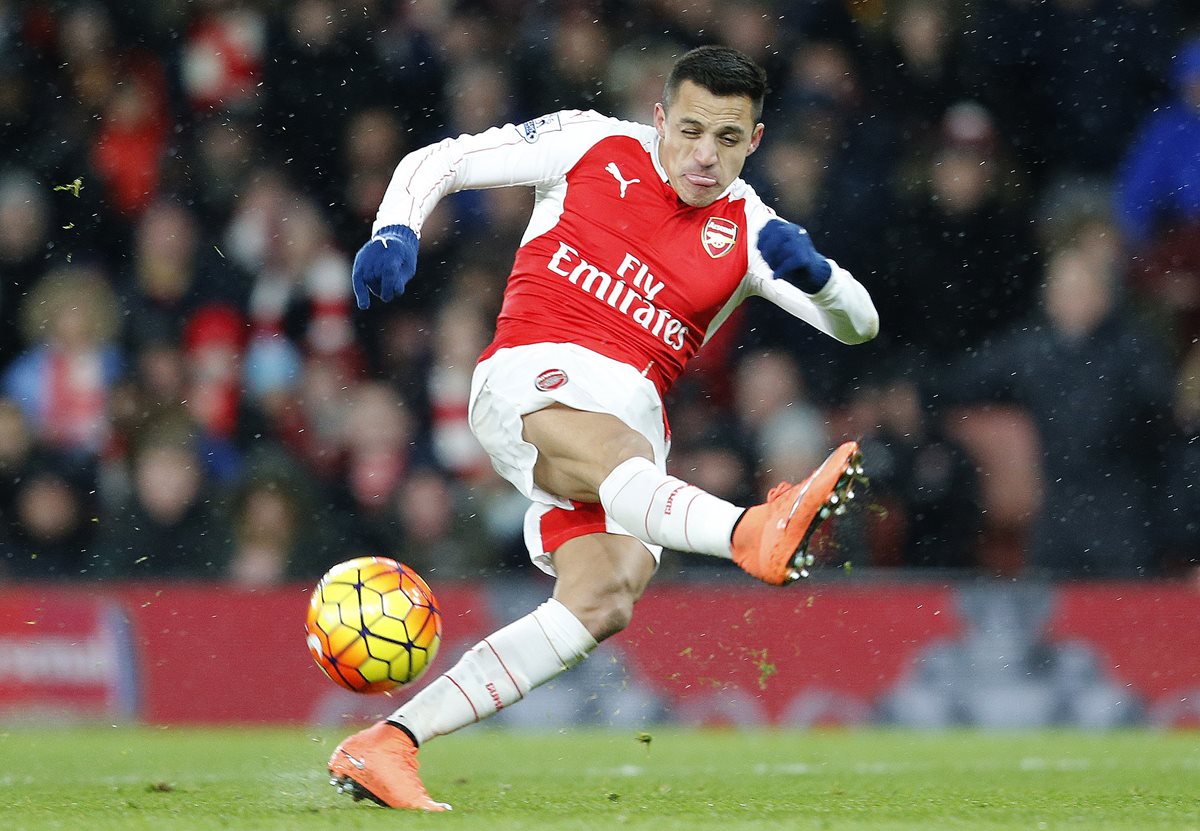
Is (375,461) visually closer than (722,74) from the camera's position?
No

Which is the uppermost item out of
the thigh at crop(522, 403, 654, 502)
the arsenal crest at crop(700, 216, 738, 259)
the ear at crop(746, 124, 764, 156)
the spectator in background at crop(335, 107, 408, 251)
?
the spectator in background at crop(335, 107, 408, 251)

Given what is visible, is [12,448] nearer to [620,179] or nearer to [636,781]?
[636,781]

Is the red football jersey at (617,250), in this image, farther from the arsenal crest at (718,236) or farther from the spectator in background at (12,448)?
the spectator in background at (12,448)

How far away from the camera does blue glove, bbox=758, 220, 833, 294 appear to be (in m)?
4.28

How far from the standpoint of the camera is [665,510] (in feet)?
13.4

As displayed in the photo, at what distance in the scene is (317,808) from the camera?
422 cm

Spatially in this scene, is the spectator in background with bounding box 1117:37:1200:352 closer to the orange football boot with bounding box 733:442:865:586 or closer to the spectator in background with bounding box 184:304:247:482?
the spectator in background with bounding box 184:304:247:482

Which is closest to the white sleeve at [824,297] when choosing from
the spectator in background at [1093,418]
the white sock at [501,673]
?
the white sock at [501,673]

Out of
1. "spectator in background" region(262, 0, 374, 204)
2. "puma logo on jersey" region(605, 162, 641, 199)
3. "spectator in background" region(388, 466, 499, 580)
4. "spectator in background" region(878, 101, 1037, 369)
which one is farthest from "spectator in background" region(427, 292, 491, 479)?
"puma logo on jersey" region(605, 162, 641, 199)

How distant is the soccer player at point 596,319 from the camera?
13.8 ft

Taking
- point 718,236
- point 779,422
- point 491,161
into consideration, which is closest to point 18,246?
point 779,422

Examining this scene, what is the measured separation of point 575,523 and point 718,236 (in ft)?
2.87

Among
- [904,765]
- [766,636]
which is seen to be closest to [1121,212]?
[766,636]

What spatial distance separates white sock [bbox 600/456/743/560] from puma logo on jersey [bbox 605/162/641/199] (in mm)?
880
